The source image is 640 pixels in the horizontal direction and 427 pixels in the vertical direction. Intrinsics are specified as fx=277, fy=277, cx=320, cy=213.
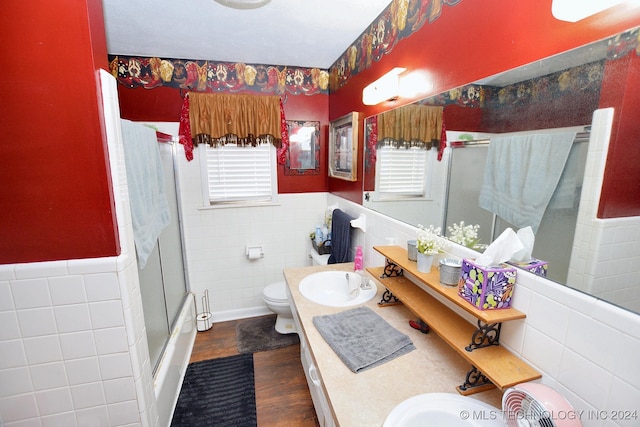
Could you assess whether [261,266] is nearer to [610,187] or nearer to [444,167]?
[444,167]

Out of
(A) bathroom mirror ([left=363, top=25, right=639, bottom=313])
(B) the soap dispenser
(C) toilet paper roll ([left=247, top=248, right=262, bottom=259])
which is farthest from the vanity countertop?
(C) toilet paper roll ([left=247, top=248, right=262, bottom=259])

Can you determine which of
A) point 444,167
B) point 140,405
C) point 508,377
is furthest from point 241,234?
point 508,377

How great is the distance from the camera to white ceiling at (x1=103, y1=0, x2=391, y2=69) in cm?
166

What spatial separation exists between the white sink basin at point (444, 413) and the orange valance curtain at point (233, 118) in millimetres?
2374

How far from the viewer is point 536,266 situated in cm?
88

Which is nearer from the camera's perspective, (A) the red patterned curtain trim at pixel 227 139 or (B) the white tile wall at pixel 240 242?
(A) the red patterned curtain trim at pixel 227 139

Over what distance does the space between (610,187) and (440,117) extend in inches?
28.8

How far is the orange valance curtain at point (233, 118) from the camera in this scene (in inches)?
98.2

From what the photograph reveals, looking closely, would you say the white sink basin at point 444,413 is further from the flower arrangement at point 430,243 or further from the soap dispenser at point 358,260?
the soap dispenser at point 358,260

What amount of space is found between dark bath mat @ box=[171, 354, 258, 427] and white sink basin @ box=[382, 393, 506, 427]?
130cm

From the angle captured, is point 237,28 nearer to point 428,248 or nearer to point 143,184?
point 143,184

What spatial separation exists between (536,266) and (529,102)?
0.53 metres

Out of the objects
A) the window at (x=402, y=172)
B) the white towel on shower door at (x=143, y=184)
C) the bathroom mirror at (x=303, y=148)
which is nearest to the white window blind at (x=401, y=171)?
the window at (x=402, y=172)

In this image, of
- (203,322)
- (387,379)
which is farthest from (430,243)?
(203,322)
